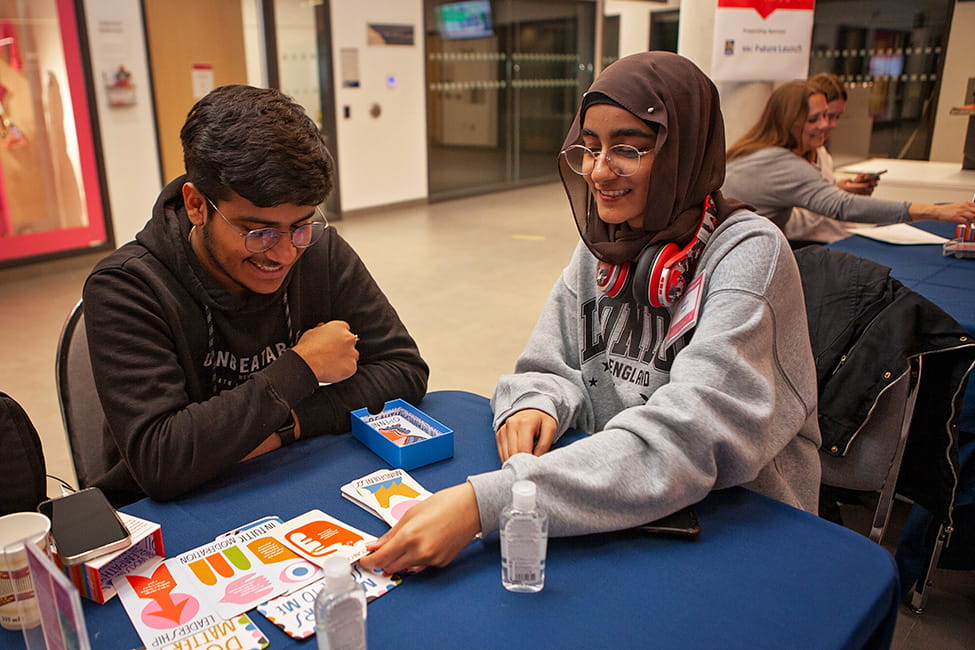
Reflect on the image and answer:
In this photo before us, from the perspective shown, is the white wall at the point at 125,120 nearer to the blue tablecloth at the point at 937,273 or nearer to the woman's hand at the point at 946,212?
the blue tablecloth at the point at 937,273

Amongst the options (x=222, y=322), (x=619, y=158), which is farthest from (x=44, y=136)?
(x=619, y=158)

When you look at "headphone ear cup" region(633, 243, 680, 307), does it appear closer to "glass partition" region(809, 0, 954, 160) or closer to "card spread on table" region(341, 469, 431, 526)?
"card spread on table" region(341, 469, 431, 526)

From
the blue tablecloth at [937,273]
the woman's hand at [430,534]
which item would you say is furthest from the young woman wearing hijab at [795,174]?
the woman's hand at [430,534]

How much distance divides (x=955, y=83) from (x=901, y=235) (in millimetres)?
4673

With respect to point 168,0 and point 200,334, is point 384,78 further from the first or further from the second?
point 200,334

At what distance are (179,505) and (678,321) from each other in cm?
91

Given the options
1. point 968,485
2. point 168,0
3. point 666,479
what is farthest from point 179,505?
point 168,0

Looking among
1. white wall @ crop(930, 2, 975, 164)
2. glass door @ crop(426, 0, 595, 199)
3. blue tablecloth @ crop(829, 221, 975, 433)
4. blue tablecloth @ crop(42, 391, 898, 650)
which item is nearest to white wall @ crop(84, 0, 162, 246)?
glass door @ crop(426, 0, 595, 199)

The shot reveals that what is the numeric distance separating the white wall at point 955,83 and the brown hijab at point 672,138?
21.9 ft

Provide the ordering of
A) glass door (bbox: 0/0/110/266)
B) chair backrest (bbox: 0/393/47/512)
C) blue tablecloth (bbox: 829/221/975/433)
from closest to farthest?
chair backrest (bbox: 0/393/47/512) → blue tablecloth (bbox: 829/221/975/433) → glass door (bbox: 0/0/110/266)

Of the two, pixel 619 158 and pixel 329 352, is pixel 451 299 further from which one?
pixel 619 158

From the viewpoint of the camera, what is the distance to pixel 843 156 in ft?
26.7

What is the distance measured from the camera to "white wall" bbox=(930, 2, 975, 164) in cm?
673

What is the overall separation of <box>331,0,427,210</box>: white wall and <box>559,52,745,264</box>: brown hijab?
6583 mm
